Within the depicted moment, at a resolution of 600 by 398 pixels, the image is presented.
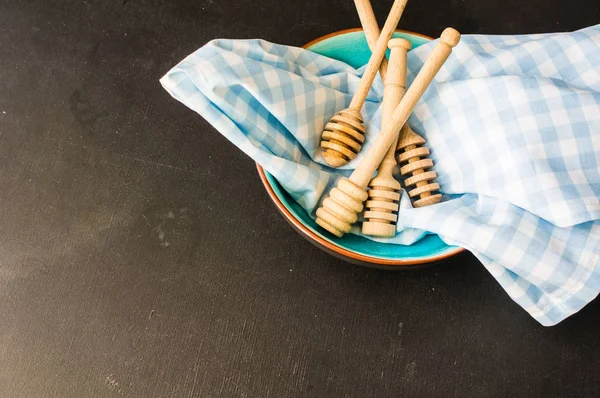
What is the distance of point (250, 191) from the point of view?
1.71 feet

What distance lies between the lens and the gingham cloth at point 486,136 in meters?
0.41

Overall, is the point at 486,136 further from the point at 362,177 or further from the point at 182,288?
the point at 182,288

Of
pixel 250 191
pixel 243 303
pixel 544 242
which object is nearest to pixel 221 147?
pixel 250 191

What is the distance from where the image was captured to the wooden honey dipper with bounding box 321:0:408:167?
1.51 ft

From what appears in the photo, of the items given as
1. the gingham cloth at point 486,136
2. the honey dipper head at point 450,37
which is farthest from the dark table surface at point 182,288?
the honey dipper head at point 450,37

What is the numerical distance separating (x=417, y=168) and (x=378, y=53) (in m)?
0.10

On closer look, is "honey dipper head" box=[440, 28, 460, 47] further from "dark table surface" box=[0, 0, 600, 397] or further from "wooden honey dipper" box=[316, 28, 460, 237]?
"dark table surface" box=[0, 0, 600, 397]

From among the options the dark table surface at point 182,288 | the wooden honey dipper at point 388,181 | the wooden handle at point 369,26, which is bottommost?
the dark table surface at point 182,288

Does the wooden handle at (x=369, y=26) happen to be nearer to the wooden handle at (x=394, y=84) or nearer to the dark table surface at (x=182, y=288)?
the wooden handle at (x=394, y=84)

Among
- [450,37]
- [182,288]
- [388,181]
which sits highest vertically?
[450,37]

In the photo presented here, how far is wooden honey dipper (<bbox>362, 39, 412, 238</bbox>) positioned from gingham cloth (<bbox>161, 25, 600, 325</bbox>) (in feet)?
0.05

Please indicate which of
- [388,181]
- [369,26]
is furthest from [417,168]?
[369,26]

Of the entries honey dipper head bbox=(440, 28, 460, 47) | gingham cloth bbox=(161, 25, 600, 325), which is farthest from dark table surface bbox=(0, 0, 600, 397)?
honey dipper head bbox=(440, 28, 460, 47)

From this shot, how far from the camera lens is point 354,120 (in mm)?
463
